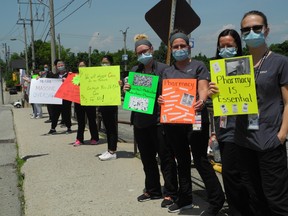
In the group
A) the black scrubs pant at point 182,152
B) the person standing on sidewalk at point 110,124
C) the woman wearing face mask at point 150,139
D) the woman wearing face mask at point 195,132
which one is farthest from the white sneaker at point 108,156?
the woman wearing face mask at point 195,132

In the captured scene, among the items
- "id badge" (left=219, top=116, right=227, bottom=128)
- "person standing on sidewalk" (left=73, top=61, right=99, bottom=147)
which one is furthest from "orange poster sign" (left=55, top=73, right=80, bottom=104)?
"id badge" (left=219, top=116, right=227, bottom=128)

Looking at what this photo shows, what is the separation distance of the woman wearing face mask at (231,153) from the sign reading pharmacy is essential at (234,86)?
11.7 inches

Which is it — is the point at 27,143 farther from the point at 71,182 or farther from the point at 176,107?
the point at 176,107

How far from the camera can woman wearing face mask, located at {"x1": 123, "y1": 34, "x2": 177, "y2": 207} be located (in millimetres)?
4418

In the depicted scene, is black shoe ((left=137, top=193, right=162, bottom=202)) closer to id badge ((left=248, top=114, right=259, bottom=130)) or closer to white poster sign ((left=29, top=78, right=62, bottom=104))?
id badge ((left=248, top=114, right=259, bottom=130))

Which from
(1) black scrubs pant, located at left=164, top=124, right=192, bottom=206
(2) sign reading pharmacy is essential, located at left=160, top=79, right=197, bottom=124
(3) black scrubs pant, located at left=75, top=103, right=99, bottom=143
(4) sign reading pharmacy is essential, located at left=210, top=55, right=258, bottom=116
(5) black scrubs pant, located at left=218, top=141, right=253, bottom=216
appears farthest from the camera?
(3) black scrubs pant, located at left=75, top=103, right=99, bottom=143

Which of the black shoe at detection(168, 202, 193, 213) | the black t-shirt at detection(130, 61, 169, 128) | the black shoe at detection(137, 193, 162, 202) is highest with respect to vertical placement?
the black t-shirt at detection(130, 61, 169, 128)

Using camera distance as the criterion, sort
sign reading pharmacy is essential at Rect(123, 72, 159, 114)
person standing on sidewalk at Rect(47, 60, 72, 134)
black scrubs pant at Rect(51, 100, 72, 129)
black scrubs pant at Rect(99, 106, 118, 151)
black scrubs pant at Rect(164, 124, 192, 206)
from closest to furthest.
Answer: black scrubs pant at Rect(164, 124, 192, 206)
sign reading pharmacy is essential at Rect(123, 72, 159, 114)
black scrubs pant at Rect(99, 106, 118, 151)
person standing on sidewalk at Rect(47, 60, 72, 134)
black scrubs pant at Rect(51, 100, 72, 129)

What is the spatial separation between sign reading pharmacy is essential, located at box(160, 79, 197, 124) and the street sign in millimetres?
1623

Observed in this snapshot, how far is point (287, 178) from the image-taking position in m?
2.96

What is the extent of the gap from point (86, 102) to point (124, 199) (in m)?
2.52

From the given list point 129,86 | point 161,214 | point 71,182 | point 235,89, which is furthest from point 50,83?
point 235,89

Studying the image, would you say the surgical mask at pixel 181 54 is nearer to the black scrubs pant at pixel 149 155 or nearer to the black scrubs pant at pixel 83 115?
the black scrubs pant at pixel 149 155

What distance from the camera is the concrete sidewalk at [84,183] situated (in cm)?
446
